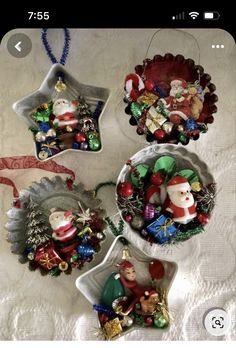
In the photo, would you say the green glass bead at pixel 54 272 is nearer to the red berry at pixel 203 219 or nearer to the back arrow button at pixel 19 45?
the red berry at pixel 203 219

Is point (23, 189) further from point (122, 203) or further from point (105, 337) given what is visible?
point (105, 337)

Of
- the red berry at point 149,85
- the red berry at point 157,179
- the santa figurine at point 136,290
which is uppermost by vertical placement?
the red berry at point 149,85

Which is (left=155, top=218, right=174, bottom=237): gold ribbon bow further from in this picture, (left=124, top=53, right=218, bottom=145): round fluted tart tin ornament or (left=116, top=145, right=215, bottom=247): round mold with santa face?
(left=124, top=53, right=218, bottom=145): round fluted tart tin ornament

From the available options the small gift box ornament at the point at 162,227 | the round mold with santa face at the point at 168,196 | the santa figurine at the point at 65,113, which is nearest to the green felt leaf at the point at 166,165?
the round mold with santa face at the point at 168,196

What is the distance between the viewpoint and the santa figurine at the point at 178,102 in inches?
41.0

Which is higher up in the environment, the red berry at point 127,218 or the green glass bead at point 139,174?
the green glass bead at point 139,174

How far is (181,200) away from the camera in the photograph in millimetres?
979

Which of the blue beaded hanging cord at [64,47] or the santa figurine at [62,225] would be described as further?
the blue beaded hanging cord at [64,47]

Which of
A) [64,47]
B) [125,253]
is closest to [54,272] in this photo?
[125,253]

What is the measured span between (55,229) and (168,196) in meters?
0.25
